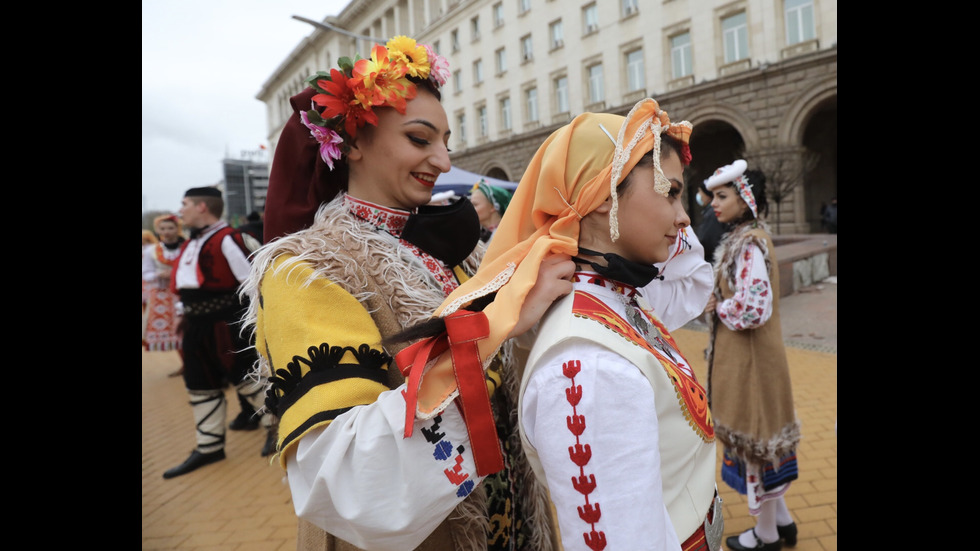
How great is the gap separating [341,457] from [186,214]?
467 cm

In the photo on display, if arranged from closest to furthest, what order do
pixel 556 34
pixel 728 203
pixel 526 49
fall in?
pixel 728 203 → pixel 556 34 → pixel 526 49

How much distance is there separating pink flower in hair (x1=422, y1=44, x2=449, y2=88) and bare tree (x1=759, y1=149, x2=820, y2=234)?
16.3 metres

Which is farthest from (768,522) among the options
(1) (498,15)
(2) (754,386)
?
(1) (498,15)

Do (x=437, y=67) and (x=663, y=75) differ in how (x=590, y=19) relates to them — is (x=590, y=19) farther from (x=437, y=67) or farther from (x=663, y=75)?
(x=437, y=67)

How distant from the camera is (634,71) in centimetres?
2081

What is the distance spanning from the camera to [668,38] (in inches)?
766

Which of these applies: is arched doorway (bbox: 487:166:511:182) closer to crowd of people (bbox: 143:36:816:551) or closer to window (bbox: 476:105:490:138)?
window (bbox: 476:105:490:138)

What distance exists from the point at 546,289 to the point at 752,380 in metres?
2.51

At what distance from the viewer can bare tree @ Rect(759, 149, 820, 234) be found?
1576cm

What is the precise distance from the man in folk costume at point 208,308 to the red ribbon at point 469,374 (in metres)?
4.13

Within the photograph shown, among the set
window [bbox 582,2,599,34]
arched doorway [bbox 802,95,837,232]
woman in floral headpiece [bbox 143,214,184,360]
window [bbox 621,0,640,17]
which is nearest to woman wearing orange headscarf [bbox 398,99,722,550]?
woman in floral headpiece [bbox 143,214,184,360]

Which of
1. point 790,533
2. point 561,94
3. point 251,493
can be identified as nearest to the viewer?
point 790,533
